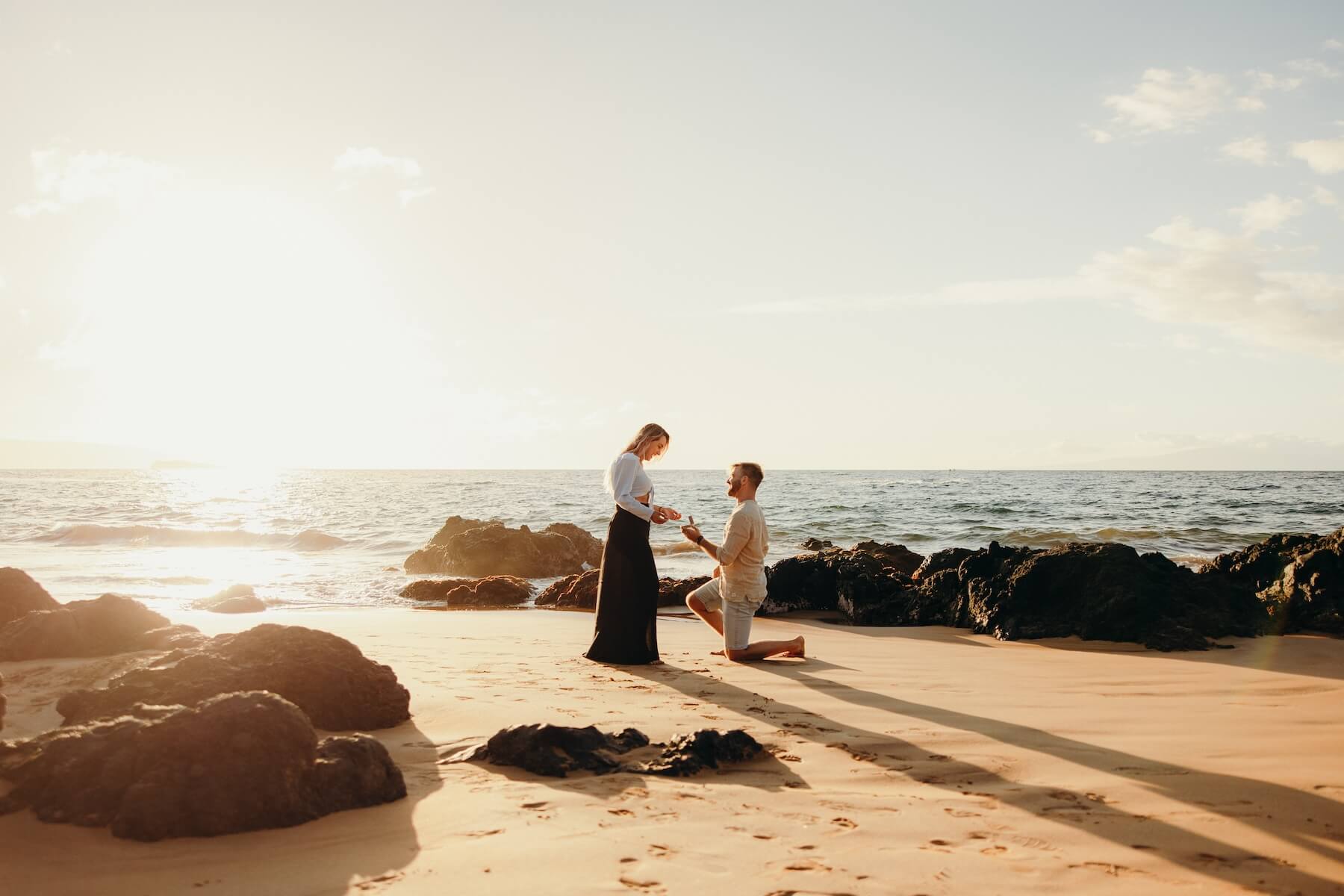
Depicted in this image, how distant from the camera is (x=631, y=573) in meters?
8.19

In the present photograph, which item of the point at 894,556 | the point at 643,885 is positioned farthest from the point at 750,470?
the point at 894,556

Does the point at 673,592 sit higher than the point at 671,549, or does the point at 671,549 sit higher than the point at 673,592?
the point at 673,592

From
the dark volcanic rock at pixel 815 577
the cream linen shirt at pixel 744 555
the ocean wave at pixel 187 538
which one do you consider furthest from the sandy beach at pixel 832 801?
the ocean wave at pixel 187 538

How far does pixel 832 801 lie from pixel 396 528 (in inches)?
1031

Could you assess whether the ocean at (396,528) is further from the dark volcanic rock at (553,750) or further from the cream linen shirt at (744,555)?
the dark volcanic rock at (553,750)

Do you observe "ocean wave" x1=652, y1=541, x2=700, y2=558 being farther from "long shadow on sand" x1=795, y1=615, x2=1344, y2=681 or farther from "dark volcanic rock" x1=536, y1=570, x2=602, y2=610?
"long shadow on sand" x1=795, y1=615, x2=1344, y2=681

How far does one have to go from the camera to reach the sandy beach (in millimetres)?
3348

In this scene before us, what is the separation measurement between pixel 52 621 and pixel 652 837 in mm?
6192

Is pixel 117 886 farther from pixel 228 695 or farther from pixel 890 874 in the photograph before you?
pixel 890 874

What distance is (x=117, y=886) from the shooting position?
329cm

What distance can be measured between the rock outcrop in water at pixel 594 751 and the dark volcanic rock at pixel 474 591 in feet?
30.0

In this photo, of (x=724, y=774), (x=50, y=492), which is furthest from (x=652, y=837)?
(x=50, y=492)

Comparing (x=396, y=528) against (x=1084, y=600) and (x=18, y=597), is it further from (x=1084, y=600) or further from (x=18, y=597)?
(x=1084, y=600)

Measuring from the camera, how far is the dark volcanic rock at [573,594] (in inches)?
525
